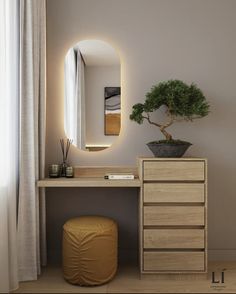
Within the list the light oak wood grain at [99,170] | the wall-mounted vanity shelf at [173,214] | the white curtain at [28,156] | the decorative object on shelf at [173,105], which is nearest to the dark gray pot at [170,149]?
the decorative object on shelf at [173,105]

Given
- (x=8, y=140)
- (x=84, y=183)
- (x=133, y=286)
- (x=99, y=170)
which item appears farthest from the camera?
(x=99, y=170)

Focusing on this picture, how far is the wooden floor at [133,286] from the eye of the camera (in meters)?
2.28

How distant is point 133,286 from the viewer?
235 centimetres

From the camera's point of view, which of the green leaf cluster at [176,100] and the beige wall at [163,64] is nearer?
the green leaf cluster at [176,100]

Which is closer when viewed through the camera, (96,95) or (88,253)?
(88,253)

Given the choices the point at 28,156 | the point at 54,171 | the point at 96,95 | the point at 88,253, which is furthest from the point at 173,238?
the point at 96,95

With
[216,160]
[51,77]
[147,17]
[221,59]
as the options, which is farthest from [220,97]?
[51,77]

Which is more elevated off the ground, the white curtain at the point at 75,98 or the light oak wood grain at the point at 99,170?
the white curtain at the point at 75,98

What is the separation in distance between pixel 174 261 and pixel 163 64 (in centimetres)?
164

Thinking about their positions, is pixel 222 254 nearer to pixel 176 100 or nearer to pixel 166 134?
pixel 166 134

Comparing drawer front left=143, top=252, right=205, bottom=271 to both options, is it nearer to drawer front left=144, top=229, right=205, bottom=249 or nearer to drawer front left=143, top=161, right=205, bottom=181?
drawer front left=144, top=229, right=205, bottom=249

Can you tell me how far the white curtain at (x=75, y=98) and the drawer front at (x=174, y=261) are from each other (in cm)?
110

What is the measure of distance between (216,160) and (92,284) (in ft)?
4.83

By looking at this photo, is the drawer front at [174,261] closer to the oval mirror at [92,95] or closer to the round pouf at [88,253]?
the round pouf at [88,253]
